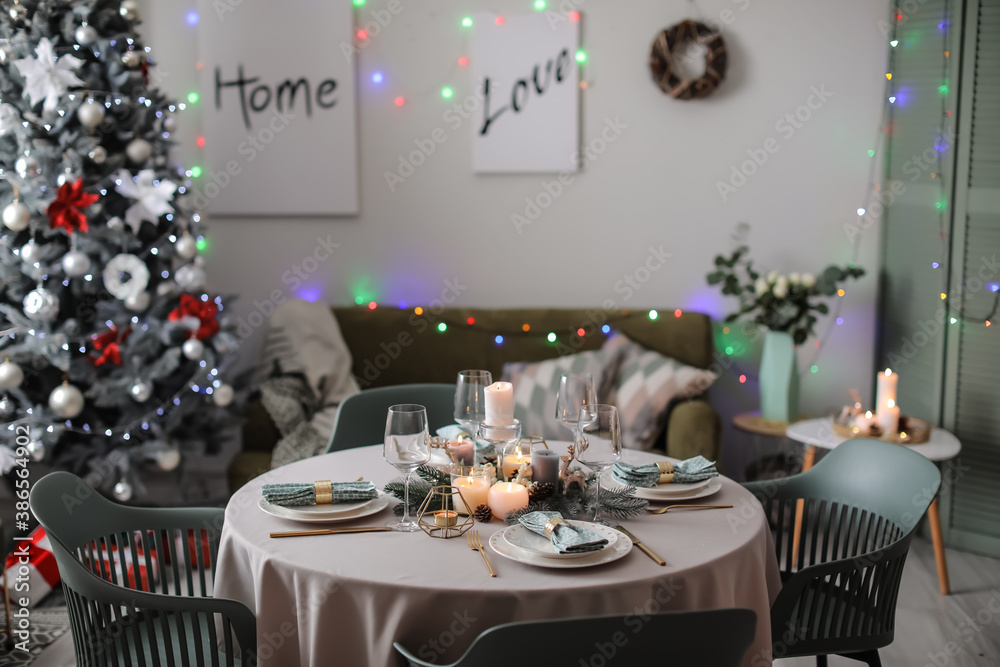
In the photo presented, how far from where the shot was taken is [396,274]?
3.85 meters

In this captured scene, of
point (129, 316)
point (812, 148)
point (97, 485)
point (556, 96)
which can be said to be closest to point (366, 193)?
point (556, 96)

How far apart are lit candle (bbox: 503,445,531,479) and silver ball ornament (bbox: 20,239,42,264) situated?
195 cm

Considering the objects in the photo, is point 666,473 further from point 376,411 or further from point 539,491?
point 376,411

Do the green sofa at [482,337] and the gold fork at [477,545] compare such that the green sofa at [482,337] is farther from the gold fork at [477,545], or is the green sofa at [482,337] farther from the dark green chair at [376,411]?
the gold fork at [477,545]

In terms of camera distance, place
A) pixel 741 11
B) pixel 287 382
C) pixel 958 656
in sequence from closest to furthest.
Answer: pixel 958 656, pixel 287 382, pixel 741 11

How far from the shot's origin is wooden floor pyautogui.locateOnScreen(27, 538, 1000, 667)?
2404 millimetres

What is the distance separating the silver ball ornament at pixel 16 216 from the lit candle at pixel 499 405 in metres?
1.90

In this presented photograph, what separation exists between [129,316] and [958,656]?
9.55 feet

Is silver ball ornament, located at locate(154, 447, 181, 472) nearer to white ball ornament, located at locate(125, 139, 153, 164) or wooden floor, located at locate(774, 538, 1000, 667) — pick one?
white ball ornament, located at locate(125, 139, 153, 164)

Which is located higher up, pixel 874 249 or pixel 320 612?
pixel 874 249

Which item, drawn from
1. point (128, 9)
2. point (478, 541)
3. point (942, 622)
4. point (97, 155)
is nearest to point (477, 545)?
point (478, 541)

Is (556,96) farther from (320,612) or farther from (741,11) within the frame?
(320,612)

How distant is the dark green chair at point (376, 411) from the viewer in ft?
8.10

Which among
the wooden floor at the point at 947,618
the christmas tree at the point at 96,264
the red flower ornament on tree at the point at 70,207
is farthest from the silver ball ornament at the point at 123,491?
the wooden floor at the point at 947,618
